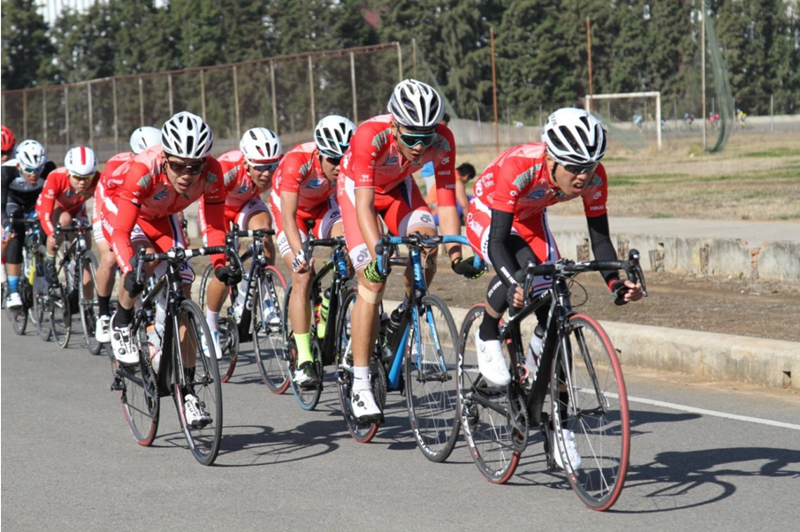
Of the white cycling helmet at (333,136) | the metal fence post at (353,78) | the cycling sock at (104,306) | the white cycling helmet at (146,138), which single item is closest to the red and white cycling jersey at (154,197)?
the white cycling helmet at (333,136)

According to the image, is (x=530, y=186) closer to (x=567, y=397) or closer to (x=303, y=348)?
(x=567, y=397)

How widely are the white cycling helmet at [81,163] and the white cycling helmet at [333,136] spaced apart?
3.57 m

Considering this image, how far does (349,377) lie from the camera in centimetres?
740

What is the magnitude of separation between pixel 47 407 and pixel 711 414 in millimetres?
4789

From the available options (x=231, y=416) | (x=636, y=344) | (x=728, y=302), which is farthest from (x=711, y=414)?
(x=728, y=302)

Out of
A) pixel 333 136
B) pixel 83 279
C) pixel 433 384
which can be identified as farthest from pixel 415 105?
pixel 83 279

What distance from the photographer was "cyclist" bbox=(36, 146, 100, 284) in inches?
438

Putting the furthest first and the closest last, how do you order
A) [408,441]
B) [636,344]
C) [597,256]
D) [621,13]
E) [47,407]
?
[621,13], [636,344], [47,407], [408,441], [597,256]

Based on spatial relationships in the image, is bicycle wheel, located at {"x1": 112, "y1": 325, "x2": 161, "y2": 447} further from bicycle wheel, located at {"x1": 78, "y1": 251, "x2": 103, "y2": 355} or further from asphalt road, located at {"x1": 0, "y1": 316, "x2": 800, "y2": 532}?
bicycle wheel, located at {"x1": 78, "y1": 251, "x2": 103, "y2": 355}

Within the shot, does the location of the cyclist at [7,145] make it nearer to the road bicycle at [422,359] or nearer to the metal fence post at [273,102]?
the road bicycle at [422,359]

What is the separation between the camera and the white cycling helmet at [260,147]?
30.7 feet

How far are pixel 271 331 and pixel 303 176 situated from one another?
1.40 meters

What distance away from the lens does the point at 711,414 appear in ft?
25.3

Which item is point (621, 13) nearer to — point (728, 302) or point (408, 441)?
point (728, 302)
